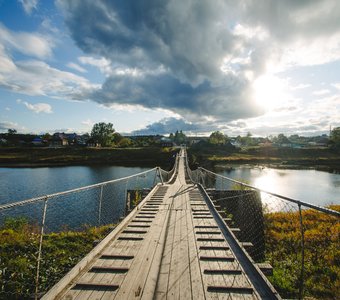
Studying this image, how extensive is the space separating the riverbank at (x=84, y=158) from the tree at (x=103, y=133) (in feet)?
62.7

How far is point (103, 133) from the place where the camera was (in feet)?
287

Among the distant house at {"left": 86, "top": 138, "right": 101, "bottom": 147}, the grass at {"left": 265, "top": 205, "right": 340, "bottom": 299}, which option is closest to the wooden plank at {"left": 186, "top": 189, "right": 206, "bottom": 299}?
the grass at {"left": 265, "top": 205, "right": 340, "bottom": 299}

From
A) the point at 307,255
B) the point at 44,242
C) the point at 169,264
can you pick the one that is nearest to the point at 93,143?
the point at 44,242

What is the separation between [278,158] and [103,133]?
192 ft

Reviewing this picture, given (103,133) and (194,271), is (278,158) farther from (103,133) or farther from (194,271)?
(194,271)

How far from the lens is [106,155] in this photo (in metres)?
62.1

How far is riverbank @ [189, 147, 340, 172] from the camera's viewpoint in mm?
53062

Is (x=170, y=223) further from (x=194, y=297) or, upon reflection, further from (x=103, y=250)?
(x=194, y=297)

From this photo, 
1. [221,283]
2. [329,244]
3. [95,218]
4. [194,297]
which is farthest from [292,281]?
[95,218]

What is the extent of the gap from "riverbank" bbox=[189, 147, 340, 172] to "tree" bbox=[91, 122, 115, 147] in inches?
1372

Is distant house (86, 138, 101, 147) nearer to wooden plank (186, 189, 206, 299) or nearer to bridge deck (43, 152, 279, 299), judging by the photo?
bridge deck (43, 152, 279, 299)

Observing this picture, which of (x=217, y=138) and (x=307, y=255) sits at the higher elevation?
(x=217, y=138)

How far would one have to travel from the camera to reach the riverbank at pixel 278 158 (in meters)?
53.1

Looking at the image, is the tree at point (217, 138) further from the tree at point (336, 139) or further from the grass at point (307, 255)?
the grass at point (307, 255)
